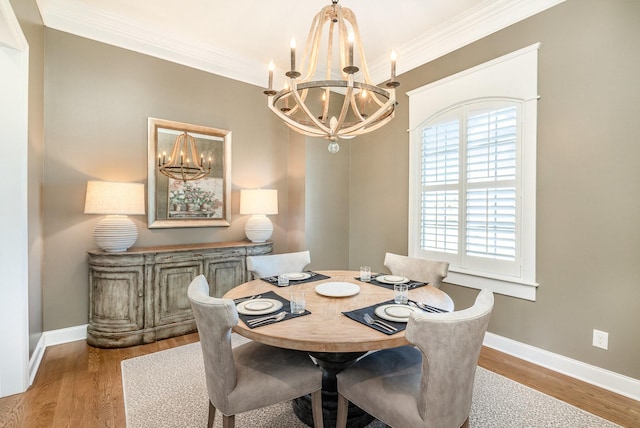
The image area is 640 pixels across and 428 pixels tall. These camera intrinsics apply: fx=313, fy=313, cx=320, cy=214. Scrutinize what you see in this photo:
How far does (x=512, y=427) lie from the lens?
6.17 ft

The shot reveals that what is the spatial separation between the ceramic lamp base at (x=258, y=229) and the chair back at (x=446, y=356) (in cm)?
273

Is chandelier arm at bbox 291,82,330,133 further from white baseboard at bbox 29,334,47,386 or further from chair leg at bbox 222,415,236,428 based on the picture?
white baseboard at bbox 29,334,47,386

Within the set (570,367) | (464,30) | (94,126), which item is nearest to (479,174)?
(464,30)

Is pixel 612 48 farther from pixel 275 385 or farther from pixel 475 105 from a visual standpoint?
pixel 275 385

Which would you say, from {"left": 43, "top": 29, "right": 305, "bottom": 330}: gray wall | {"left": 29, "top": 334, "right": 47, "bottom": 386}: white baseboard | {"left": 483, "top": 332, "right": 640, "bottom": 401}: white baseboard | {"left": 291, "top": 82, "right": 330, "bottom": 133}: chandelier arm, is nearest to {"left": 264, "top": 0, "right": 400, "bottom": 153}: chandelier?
{"left": 291, "top": 82, "right": 330, "bottom": 133}: chandelier arm

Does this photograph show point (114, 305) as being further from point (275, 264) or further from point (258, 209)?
point (258, 209)

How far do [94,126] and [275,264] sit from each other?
89.8 inches

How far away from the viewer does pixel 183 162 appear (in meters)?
3.55

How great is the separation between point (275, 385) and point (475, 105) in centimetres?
299

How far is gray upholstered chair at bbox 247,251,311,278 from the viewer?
2.71 metres

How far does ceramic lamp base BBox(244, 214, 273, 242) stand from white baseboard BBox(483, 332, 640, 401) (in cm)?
258

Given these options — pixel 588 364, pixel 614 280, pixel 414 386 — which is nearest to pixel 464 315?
pixel 414 386

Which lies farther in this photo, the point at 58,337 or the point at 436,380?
the point at 58,337

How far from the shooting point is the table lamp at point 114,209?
9.18 ft
